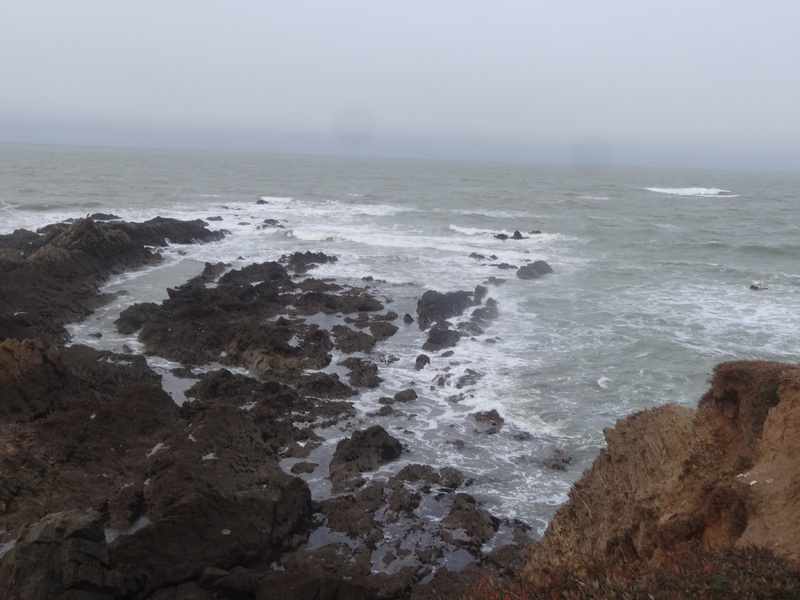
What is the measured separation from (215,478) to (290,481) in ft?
4.30

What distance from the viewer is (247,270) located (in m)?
27.5

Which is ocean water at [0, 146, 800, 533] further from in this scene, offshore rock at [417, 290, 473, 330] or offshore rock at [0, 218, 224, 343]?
offshore rock at [0, 218, 224, 343]

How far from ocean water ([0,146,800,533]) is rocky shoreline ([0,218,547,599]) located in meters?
0.70

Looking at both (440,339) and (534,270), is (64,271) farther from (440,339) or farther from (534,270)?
(534,270)

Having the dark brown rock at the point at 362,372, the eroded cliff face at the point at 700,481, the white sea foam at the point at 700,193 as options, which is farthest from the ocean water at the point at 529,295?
the white sea foam at the point at 700,193

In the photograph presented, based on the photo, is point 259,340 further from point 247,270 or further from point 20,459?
point 247,270

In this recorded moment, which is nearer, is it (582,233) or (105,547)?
(105,547)

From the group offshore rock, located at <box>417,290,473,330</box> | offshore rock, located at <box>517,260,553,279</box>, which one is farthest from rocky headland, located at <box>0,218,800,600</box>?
offshore rock, located at <box>517,260,553,279</box>

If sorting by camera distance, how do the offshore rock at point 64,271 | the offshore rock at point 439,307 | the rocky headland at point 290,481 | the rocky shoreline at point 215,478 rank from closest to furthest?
1. the rocky headland at point 290,481
2. the rocky shoreline at point 215,478
3. the offshore rock at point 64,271
4. the offshore rock at point 439,307

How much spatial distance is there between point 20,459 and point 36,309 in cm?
1088

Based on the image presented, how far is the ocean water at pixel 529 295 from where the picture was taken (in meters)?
13.8

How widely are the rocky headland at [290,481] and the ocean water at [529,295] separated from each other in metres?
0.73

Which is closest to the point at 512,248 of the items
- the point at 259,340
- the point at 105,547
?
the point at 259,340

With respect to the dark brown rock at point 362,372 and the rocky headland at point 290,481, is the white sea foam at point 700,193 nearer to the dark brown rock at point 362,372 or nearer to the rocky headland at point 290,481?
the rocky headland at point 290,481
